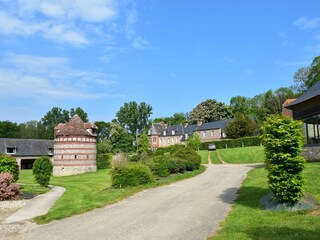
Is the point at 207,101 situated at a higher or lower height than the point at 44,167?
higher

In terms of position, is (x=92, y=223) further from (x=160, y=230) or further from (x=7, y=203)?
(x=7, y=203)

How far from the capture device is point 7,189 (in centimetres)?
1828

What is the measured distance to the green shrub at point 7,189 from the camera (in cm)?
1808

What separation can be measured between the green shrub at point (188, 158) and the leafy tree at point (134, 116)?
49.9 metres

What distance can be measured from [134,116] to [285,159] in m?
73.1

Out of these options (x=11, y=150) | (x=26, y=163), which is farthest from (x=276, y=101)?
(x=11, y=150)

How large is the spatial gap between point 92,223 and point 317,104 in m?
18.7

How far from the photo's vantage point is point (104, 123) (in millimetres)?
99875

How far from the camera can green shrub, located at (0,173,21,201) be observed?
59.3ft

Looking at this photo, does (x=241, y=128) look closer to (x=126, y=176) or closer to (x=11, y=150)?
(x=11, y=150)

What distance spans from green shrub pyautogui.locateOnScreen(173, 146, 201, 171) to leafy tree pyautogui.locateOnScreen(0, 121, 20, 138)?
248 ft

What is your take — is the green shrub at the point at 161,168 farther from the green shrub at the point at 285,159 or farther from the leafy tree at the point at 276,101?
the leafy tree at the point at 276,101

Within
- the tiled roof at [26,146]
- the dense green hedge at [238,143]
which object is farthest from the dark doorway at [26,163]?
the dense green hedge at [238,143]

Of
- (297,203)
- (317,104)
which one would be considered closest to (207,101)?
(317,104)
